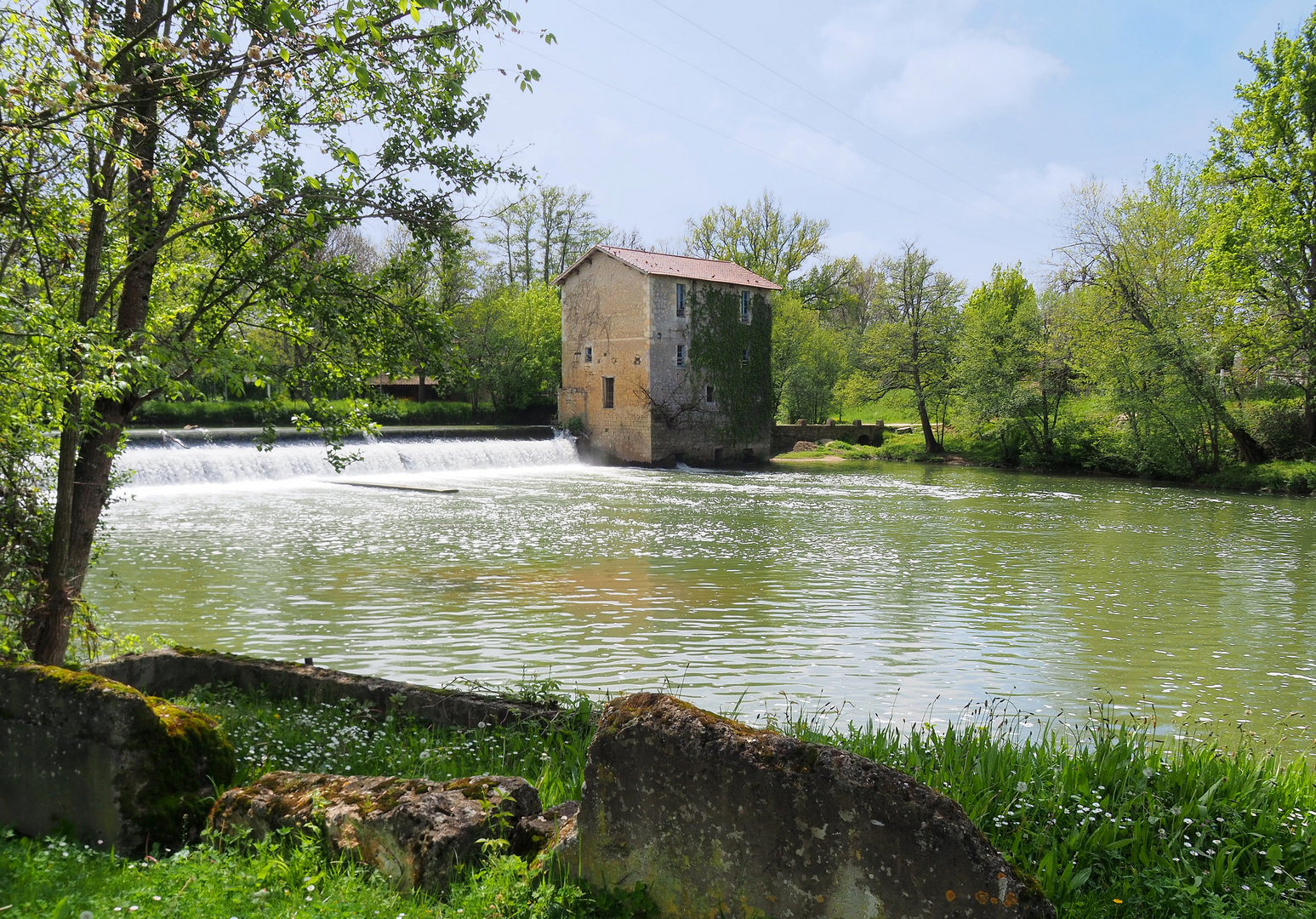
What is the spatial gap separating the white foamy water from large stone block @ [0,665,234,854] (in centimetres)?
1689

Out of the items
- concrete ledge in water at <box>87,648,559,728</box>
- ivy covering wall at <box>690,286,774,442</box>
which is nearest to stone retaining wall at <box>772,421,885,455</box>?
ivy covering wall at <box>690,286,774,442</box>

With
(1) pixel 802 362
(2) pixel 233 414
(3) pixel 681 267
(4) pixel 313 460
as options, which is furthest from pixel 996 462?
(2) pixel 233 414

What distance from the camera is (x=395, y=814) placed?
339 cm

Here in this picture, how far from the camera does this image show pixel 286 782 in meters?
3.84

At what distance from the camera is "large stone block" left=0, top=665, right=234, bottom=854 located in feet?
12.4

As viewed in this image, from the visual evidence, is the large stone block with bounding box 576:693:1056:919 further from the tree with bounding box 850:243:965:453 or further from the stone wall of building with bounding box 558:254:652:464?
the tree with bounding box 850:243:965:453

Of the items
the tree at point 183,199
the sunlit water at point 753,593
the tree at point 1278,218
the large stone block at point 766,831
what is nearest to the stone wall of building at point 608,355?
the sunlit water at point 753,593

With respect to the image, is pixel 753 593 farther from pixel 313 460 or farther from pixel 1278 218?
pixel 1278 218

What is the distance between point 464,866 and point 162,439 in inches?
1033

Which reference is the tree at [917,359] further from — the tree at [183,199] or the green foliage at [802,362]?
the tree at [183,199]

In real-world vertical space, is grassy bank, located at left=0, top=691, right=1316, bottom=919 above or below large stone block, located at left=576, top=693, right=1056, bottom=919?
below

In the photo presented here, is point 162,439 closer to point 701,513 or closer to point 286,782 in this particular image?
point 701,513

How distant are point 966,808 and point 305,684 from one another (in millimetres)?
4669

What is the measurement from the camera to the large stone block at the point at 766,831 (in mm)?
2648
